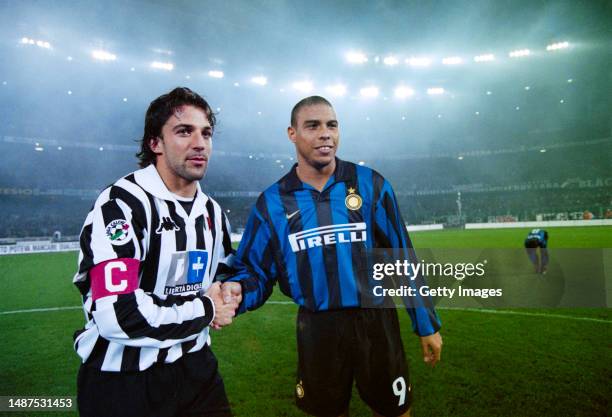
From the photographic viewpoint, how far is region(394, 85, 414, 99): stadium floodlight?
42312 millimetres

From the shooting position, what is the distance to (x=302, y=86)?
4003cm

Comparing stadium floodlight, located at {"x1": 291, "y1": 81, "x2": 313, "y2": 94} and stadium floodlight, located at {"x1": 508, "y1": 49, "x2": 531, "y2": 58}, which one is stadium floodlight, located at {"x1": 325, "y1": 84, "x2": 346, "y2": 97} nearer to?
stadium floodlight, located at {"x1": 291, "y1": 81, "x2": 313, "y2": 94}

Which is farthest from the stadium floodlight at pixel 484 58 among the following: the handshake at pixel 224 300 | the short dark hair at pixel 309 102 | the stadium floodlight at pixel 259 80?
the handshake at pixel 224 300

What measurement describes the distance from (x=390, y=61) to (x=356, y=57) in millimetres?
3878

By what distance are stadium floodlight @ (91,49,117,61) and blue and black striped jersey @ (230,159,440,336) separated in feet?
119

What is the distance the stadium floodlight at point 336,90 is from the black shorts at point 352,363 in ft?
135

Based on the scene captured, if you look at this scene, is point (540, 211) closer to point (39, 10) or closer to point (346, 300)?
point (346, 300)

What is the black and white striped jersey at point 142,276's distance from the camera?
1547mm

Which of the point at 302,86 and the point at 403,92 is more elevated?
the point at 302,86

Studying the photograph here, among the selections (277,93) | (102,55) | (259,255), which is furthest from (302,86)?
(259,255)

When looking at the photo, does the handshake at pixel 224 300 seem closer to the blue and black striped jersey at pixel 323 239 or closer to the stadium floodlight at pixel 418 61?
the blue and black striped jersey at pixel 323 239

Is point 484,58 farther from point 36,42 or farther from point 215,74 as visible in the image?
point 36,42

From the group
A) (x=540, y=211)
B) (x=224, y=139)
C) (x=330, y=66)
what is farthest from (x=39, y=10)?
(x=540, y=211)

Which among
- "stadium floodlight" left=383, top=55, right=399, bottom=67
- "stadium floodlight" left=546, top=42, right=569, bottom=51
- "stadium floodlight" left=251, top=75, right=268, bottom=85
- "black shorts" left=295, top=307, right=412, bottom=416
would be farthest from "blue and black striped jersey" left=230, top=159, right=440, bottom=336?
"stadium floodlight" left=546, top=42, right=569, bottom=51
